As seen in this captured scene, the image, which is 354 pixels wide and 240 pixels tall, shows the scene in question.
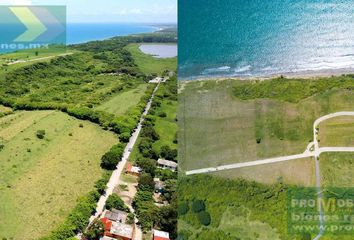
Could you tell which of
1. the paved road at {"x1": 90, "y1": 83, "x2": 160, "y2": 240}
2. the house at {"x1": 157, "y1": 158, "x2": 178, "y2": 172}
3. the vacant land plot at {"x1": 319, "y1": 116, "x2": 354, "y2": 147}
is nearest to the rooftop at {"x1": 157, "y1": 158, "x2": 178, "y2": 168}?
the house at {"x1": 157, "y1": 158, "x2": 178, "y2": 172}

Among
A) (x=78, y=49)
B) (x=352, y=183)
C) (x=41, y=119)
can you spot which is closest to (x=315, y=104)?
(x=352, y=183)

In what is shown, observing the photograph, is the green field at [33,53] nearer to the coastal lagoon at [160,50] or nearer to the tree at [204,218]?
the coastal lagoon at [160,50]

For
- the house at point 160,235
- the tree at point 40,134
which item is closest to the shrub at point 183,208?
the house at point 160,235

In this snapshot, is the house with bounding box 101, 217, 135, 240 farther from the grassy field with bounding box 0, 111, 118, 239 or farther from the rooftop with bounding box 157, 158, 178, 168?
the rooftop with bounding box 157, 158, 178, 168

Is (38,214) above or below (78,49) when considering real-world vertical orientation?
below

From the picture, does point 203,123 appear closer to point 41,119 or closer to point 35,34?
point 41,119
